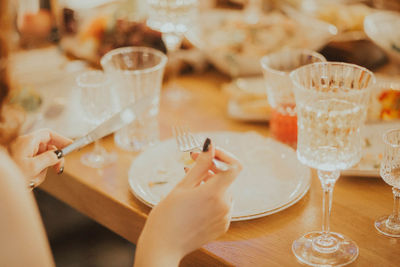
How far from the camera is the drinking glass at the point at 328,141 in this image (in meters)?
0.94

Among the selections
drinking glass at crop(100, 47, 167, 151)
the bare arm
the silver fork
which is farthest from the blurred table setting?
the bare arm

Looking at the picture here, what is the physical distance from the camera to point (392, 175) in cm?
104

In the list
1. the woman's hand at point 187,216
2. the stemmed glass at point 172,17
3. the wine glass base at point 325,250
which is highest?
the stemmed glass at point 172,17

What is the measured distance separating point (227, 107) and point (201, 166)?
748 mm

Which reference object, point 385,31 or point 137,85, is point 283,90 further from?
point 385,31

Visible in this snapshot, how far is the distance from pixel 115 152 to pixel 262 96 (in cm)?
48

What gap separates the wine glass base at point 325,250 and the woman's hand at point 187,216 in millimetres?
199

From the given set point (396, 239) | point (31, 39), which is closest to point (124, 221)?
point (396, 239)

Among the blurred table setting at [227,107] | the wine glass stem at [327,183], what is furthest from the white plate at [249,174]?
the wine glass stem at [327,183]

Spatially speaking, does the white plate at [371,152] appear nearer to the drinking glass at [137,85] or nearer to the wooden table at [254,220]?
the wooden table at [254,220]

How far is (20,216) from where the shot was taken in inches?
29.4

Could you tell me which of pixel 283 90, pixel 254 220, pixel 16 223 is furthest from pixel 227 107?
pixel 16 223

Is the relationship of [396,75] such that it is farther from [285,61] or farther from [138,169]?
[138,169]

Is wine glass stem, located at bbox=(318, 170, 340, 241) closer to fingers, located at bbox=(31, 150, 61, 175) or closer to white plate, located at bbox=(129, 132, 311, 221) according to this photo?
white plate, located at bbox=(129, 132, 311, 221)
